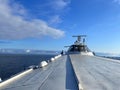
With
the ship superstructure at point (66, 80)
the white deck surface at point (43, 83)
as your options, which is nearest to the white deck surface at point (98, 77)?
the ship superstructure at point (66, 80)

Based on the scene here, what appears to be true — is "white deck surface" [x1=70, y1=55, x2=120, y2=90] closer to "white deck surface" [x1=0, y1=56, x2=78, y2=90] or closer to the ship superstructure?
the ship superstructure

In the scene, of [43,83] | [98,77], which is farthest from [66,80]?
[98,77]

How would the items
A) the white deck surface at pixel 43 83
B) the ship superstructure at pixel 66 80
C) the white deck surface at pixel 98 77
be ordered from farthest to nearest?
the white deck surface at pixel 43 83 → the ship superstructure at pixel 66 80 → the white deck surface at pixel 98 77

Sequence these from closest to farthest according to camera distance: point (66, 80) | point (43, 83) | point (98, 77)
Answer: point (43, 83) → point (66, 80) → point (98, 77)

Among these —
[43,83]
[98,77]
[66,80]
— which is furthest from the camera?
[98,77]

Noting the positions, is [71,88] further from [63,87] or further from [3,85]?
[3,85]

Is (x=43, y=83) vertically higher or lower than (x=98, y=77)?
lower

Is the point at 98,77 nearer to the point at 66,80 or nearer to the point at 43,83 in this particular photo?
the point at 66,80

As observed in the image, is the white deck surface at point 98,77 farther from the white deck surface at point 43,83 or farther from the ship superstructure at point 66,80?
the white deck surface at point 43,83

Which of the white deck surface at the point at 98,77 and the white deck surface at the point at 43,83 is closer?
the white deck surface at the point at 98,77

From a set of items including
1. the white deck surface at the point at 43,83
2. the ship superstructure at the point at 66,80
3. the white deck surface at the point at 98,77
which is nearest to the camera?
the white deck surface at the point at 98,77

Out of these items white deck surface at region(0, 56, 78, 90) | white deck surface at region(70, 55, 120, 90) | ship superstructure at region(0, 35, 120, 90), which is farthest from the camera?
white deck surface at region(0, 56, 78, 90)

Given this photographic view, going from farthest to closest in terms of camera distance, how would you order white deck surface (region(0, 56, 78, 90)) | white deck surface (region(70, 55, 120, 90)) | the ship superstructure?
1. white deck surface (region(0, 56, 78, 90))
2. the ship superstructure
3. white deck surface (region(70, 55, 120, 90))

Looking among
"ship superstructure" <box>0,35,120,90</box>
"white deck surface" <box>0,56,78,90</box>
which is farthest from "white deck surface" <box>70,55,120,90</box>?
"white deck surface" <box>0,56,78,90</box>
